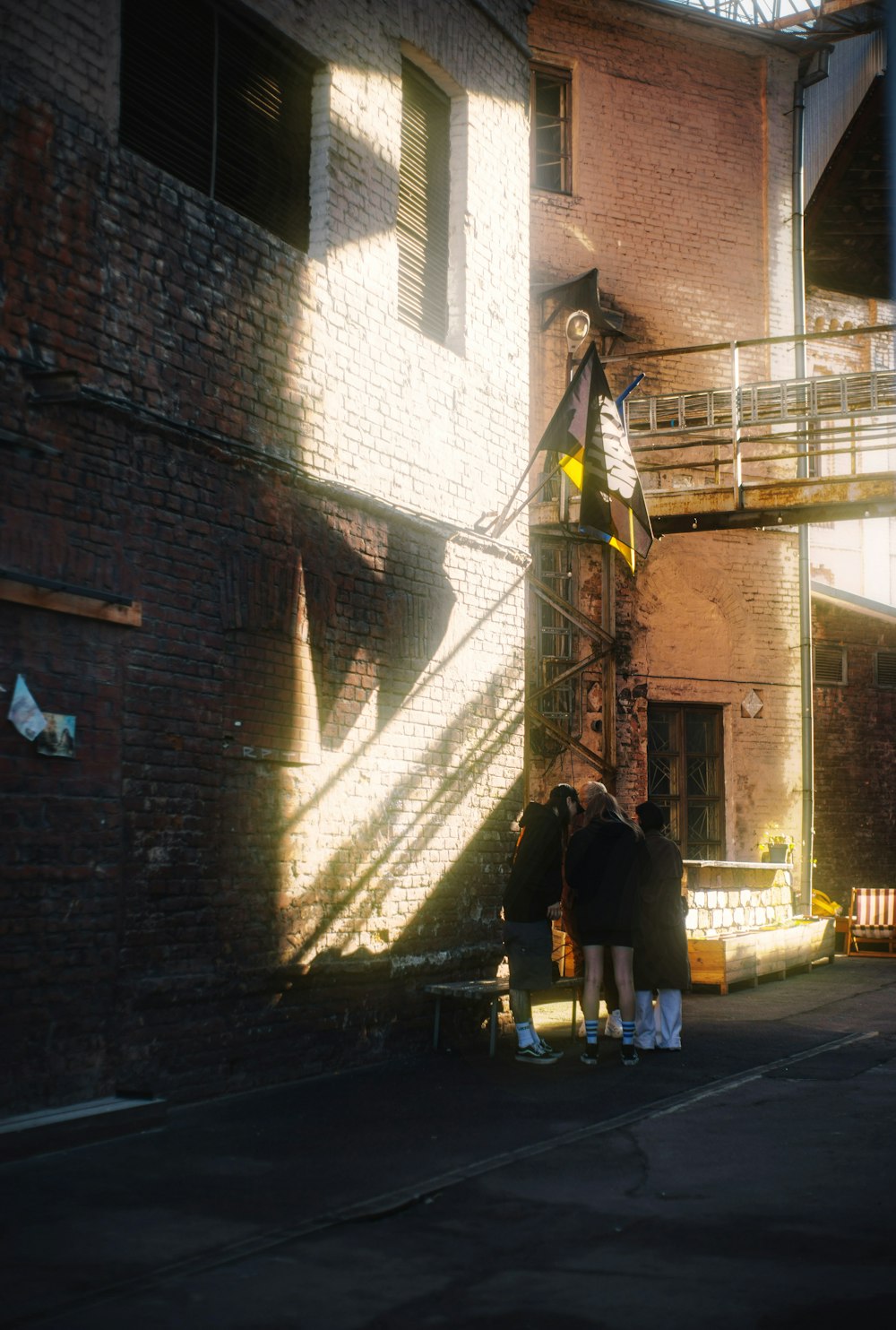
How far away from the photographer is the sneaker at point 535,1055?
9.45 meters

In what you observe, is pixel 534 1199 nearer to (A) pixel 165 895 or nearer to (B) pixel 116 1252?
(B) pixel 116 1252

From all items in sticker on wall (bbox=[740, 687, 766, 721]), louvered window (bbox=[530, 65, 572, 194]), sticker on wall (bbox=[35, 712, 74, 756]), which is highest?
louvered window (bbox=[530, 65, 572, 194])

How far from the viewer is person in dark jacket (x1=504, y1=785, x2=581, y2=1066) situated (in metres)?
9.45

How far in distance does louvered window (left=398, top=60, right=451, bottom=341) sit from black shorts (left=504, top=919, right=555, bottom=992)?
14.8 ft

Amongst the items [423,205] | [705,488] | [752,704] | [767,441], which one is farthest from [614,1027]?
[752,704]

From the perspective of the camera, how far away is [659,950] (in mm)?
9992

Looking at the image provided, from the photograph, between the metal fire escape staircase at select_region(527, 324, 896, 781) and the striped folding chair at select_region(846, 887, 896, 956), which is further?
the striped folding chair at select_region(846, 887, 896, 956)

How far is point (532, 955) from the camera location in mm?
9461

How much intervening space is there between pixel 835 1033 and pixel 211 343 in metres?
6.87

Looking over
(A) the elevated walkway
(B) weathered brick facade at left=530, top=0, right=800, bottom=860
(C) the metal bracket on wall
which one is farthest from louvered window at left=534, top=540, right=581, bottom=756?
(C) the metal bracket on wall

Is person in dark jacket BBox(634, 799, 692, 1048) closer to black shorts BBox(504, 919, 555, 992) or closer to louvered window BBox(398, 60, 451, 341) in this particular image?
black shorts BBox(504, 919, 555, 992)

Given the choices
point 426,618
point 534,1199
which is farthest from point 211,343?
point 534,1199

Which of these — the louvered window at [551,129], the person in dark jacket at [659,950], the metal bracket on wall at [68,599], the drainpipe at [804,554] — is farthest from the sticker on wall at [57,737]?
the drainpipe at [804,554]

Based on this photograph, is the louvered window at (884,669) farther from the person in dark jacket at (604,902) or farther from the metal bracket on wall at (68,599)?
the metal bracket on wall at (68,599)
